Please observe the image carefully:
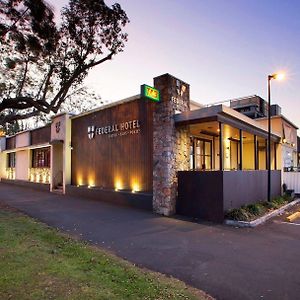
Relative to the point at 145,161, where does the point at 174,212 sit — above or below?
below

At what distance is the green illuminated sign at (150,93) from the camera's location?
980cm

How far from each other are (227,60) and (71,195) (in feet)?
40.8

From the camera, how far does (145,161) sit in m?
11.7

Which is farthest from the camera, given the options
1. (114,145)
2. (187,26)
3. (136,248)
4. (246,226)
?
(114,145)

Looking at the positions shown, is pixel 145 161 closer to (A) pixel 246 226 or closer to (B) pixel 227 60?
(A) pixel 246 226

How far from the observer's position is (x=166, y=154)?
10.3 metres

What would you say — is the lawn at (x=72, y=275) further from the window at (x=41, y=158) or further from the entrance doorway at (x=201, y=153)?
the window at (x=41, y=158)

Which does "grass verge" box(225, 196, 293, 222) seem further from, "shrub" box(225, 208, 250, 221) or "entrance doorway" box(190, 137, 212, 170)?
"entrance doorway" box(190, 137, 212, 170)

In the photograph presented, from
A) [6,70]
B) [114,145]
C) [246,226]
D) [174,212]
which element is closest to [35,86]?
[6,70]

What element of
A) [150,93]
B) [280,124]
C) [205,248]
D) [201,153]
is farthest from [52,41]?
[280,124]

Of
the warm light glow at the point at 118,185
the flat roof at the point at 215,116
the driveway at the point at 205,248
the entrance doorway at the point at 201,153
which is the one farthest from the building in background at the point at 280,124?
the warm light glow at the point at 118,185

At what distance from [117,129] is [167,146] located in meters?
4.10

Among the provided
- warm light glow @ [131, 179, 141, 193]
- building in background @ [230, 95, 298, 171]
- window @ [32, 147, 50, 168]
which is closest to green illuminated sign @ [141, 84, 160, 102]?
warm light glow @ [131, 179, 141, 193]

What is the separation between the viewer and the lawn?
3645mm
